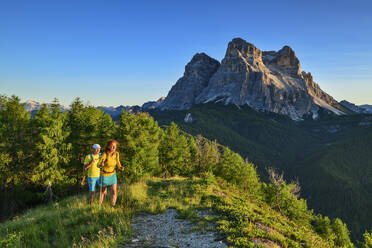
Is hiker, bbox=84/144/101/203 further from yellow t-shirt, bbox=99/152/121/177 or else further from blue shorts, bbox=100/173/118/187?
blue shorts, bbox=100/173/118/187

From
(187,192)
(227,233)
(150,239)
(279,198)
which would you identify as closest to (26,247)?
(150,239)

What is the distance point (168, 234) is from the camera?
310 inches

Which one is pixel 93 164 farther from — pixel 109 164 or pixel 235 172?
pixel 235 172

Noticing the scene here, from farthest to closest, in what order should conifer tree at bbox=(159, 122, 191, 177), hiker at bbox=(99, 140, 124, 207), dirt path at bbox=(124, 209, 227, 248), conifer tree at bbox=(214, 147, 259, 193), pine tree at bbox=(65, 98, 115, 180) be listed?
conifer tree at bbox=(214, 147, 259, 193) → conifer tree at bbox=(159, 122, 191, 177) → pine tree at bbox=(65, 98, 115, 180) → hiker at bbox=(99, 140, 124, 207) → dirt path at bbox=(124, 209, 227, 248)

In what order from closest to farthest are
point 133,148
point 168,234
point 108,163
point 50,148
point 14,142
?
point 168,234 → point 108,163 → point 50,148 → point 133,148 → point 14,142

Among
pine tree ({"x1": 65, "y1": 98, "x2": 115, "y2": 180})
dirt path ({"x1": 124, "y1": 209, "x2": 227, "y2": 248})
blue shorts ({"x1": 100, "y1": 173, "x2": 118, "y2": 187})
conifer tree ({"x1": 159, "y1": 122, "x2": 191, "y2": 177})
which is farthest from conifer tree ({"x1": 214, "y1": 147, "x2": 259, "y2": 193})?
blue shorts ({"x1": 100, "y1": 173, "x2": 118, "y2": 187})

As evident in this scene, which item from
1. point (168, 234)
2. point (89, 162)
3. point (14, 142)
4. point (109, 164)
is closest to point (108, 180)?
point (109, 164)

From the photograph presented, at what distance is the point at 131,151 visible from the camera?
82.6ft

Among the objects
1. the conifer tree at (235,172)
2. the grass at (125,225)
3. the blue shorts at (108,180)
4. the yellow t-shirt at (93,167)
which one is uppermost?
the yellow t-shirt at (93,167)

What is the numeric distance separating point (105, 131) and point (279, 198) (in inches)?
1210

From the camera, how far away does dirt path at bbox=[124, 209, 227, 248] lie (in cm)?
691

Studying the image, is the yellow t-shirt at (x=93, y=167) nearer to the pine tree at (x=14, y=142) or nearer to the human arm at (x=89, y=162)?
the human arm at (x=89, y=162)

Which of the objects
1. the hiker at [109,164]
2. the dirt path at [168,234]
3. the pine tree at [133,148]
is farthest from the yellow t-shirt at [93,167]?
the pine tree at [133,148]

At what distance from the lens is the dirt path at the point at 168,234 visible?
691cm
